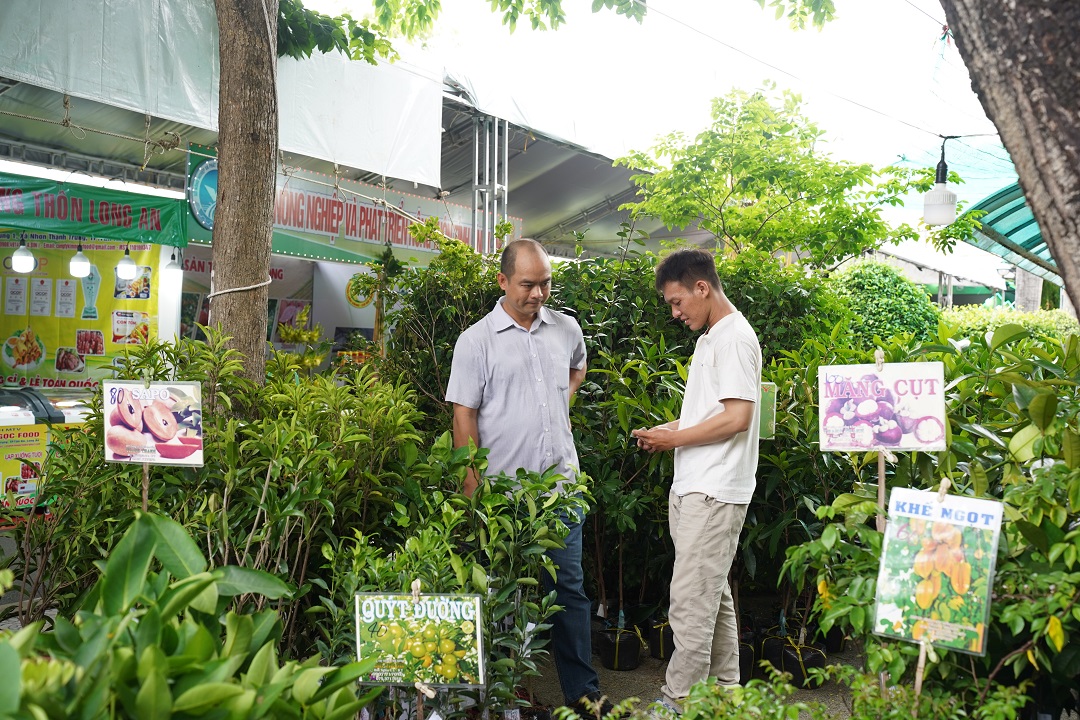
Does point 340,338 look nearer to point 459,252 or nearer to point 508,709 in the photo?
point 459,252

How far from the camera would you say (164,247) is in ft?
22.4

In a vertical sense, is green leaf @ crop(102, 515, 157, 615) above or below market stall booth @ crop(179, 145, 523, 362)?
below

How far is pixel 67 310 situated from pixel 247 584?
5768 millimetres

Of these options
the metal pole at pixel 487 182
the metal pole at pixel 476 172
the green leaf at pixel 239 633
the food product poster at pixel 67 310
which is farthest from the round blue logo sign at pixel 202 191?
the green leaf at pixel 239 633

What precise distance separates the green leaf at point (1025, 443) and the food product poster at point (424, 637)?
1.34m

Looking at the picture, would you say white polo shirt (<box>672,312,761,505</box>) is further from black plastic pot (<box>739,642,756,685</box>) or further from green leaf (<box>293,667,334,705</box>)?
green leaf (<box>293,667,334,705</box>)

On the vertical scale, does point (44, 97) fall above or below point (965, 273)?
below

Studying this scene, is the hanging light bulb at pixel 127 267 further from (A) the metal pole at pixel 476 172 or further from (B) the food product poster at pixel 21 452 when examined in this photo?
(A) the metal pole at pixel 476 172

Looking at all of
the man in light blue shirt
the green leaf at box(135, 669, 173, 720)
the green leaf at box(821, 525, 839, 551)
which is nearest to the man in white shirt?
the man in light blue shirt

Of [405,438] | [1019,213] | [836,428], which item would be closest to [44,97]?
[405,438]

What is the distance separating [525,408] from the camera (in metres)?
3.13

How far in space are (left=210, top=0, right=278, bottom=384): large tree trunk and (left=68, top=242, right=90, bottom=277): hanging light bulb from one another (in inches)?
144

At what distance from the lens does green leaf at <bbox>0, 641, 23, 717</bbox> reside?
1.03 meters

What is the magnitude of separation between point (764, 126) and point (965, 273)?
13.8 meters
